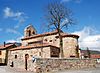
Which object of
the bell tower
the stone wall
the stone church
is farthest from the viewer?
the bell tower

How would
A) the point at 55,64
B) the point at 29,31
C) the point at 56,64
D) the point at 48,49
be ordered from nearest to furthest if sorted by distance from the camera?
the point at 55,64 → the point at 56,64 → the point at 48,49 → the point at 29,31

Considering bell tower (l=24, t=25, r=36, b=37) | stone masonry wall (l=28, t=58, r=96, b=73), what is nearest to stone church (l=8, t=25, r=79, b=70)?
bell tower (l=24, t=25, r=36, b=37)

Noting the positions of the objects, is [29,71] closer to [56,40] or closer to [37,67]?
[37,67]

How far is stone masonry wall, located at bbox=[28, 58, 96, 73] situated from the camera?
84.4 feet

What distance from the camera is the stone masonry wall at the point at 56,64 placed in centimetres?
2571

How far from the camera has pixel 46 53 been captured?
3931cm

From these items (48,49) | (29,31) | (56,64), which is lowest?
(56,64)

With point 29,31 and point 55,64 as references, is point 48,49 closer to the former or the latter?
point 55,64

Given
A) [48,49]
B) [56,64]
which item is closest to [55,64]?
[56,64]

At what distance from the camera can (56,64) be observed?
94.8 feet

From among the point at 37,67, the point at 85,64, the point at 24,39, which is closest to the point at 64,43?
the point at 85,64

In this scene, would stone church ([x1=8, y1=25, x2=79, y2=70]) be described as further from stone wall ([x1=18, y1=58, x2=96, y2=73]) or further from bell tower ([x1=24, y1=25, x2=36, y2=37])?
stone wall ([x1=18, y1=58, x2=96, y2=73])

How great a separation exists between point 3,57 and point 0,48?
2.97 m

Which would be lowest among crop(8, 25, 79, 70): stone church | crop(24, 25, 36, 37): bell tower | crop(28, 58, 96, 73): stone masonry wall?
crop(28, 58, 96, 73): stone masonry wall
